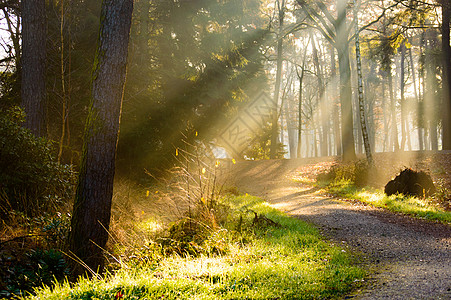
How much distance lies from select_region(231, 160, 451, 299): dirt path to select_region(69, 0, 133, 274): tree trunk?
4161 millimetres

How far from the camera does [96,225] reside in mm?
5535

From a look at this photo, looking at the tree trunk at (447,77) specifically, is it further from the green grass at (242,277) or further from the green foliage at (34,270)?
the green foliage at (34,270)

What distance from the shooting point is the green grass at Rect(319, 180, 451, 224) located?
8094 mm

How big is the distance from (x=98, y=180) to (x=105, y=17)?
2778 millimetres

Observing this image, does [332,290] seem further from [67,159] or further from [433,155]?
[433,155]

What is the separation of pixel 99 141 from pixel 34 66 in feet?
18.5

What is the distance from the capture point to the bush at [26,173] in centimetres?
710

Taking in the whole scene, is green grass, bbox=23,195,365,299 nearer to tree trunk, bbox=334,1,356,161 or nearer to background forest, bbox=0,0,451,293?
background forest, bbox=0,0,451,293

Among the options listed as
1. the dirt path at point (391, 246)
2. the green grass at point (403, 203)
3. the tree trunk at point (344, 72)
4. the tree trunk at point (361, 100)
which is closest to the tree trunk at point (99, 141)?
the dirt path at point (391, 246)

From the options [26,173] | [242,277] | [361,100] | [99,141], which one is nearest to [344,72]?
[361,100]

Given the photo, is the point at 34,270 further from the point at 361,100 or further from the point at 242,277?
the point at 361,100

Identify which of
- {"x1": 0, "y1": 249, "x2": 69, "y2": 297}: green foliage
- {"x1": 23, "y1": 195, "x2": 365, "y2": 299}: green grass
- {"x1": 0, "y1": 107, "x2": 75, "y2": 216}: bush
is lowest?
{"x1": 0, "y1": 249, "x2": 69, "y2": 297}: green foliage

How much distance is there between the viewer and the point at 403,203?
31.4 feet

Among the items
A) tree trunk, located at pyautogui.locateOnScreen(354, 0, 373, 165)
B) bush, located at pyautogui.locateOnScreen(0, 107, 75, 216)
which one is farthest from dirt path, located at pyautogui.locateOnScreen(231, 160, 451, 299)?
bush, located at pyautogui.locateOnScreen(0, 107, 75, 216)
